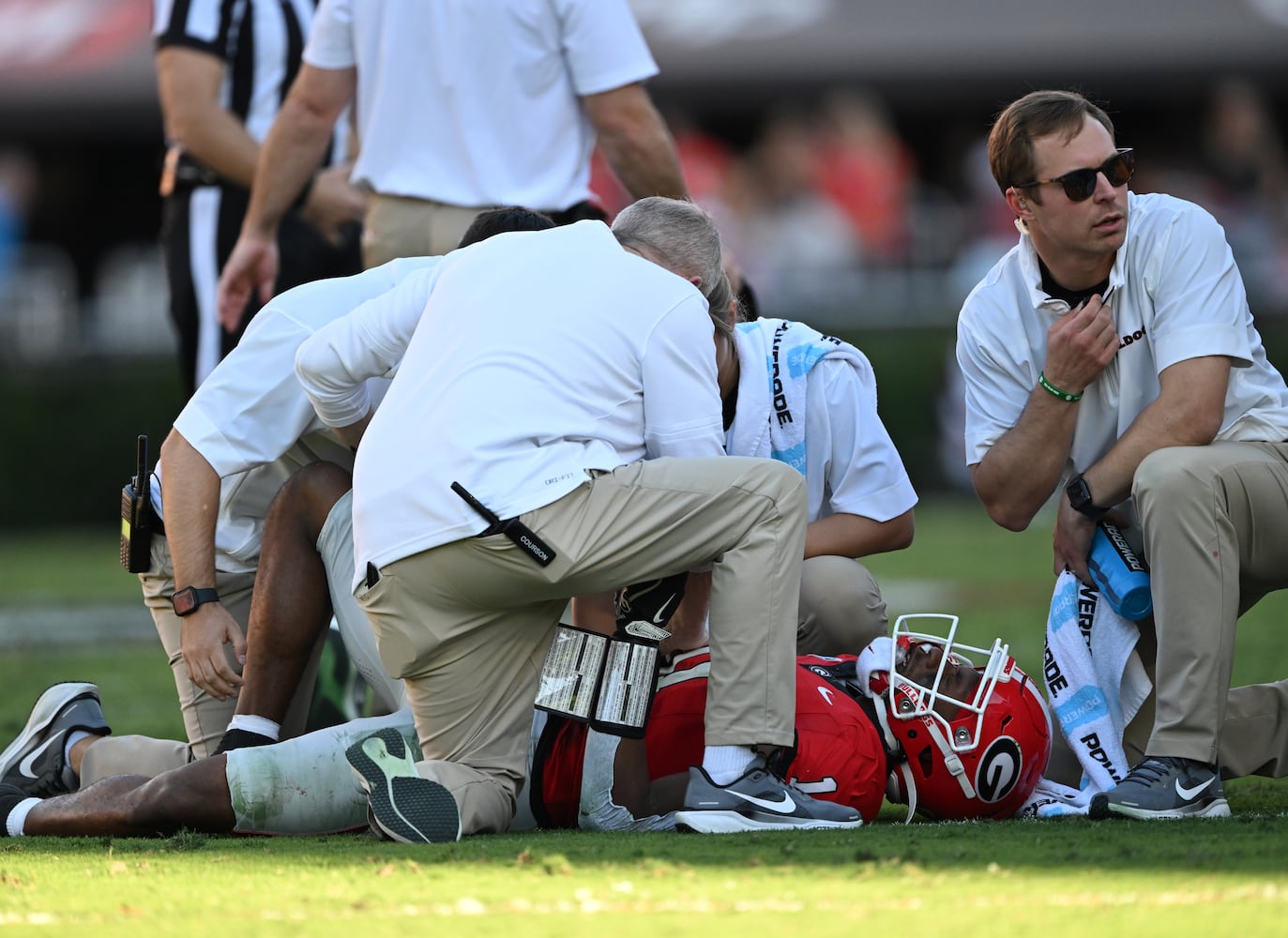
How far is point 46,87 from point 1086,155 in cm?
1341

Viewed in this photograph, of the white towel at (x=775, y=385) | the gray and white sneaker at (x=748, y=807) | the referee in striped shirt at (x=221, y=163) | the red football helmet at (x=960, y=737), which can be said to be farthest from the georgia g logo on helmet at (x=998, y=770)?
the referee in striped shirt at (x=221, y=163)

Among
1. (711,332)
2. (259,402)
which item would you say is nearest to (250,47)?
(259,402)

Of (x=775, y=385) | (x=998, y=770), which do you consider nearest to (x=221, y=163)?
(x=775, y=385)

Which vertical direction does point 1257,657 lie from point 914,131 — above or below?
below

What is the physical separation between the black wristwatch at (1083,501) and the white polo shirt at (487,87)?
6.40ft

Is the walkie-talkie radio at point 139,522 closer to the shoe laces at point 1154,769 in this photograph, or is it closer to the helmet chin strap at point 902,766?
the helmet chin strap at point 902,766

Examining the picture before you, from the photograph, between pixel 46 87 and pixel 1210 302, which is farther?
pixel 46 87

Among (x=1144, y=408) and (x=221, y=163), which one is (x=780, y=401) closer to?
(x=1144, y=408)

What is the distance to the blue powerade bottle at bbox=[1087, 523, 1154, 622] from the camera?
4.18m

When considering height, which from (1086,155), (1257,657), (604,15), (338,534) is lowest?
(1257,657)

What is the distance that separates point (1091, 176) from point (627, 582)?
144 centimetres

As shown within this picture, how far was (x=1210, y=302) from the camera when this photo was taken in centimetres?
Answer: 419

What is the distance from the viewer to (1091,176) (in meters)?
4.22

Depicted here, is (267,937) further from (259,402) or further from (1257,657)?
(1257,657)
